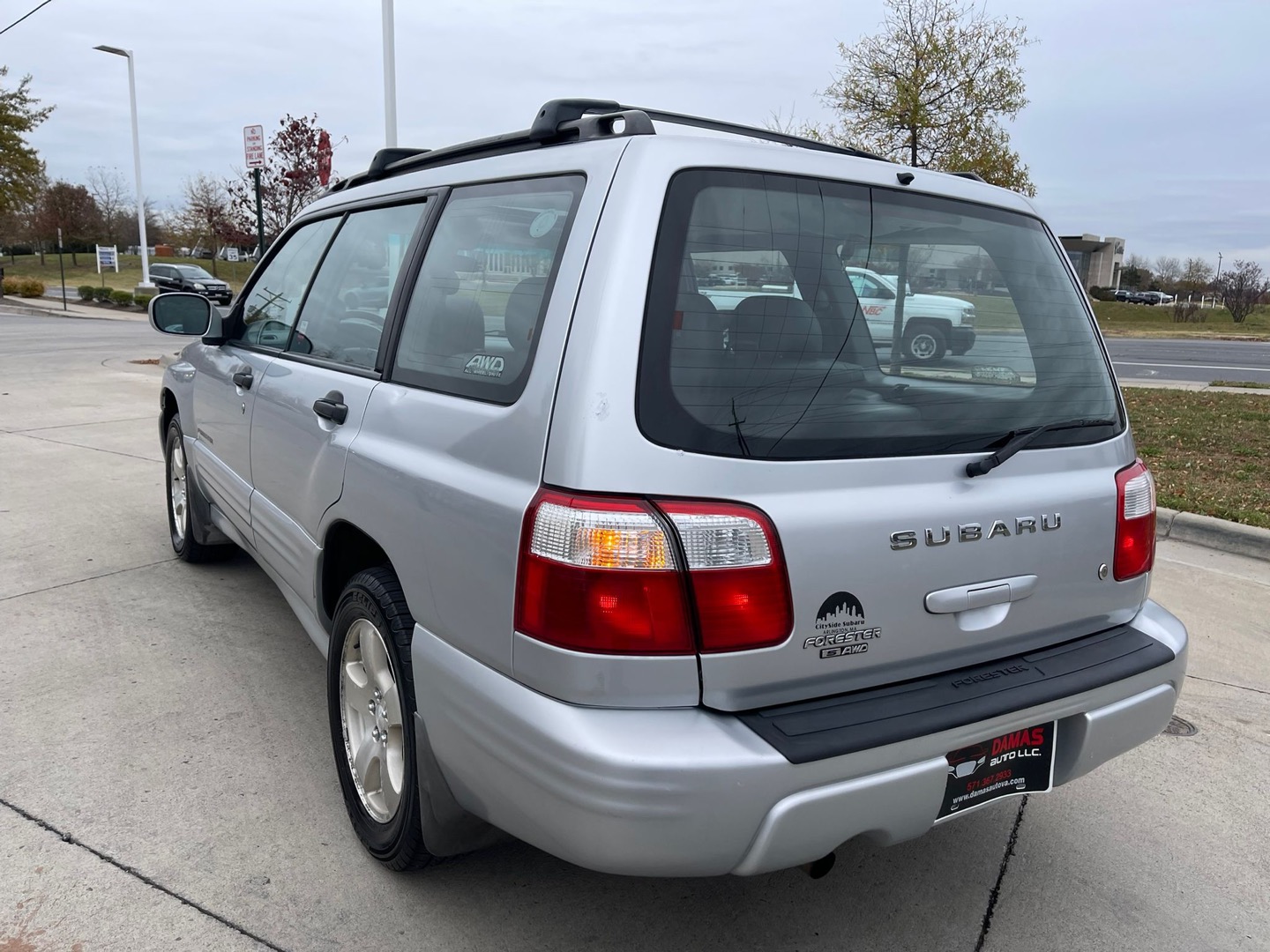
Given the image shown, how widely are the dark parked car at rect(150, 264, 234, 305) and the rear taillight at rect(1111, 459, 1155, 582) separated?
35184 millimetres

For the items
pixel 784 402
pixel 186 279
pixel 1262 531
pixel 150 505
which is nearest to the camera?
pixel 784 402

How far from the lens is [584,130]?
2.26m

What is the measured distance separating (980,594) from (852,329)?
0.64m

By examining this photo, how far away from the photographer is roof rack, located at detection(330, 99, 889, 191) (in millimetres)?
2215

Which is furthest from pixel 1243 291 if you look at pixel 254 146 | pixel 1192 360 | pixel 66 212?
pixel 66 212

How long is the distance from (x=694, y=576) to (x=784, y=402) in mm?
420

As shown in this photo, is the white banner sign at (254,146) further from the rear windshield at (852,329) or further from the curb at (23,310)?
the curb at (23,310)

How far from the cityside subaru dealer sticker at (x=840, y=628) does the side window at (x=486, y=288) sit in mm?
775

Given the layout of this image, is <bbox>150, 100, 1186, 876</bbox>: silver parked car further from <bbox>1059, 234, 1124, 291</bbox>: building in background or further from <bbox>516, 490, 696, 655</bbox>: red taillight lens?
<bbox>1059, 234, 1124, 291</bbox>: building in background

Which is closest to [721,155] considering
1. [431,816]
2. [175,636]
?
[431,816]

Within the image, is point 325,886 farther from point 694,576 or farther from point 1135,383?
point 1135,383

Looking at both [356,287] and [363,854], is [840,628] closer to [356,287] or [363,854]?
[363,854]

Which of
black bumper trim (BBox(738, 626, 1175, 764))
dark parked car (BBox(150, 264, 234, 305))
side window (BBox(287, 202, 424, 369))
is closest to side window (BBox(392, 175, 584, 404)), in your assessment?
side window (BBox(287, 202, 424, 369))

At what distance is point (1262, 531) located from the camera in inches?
228
